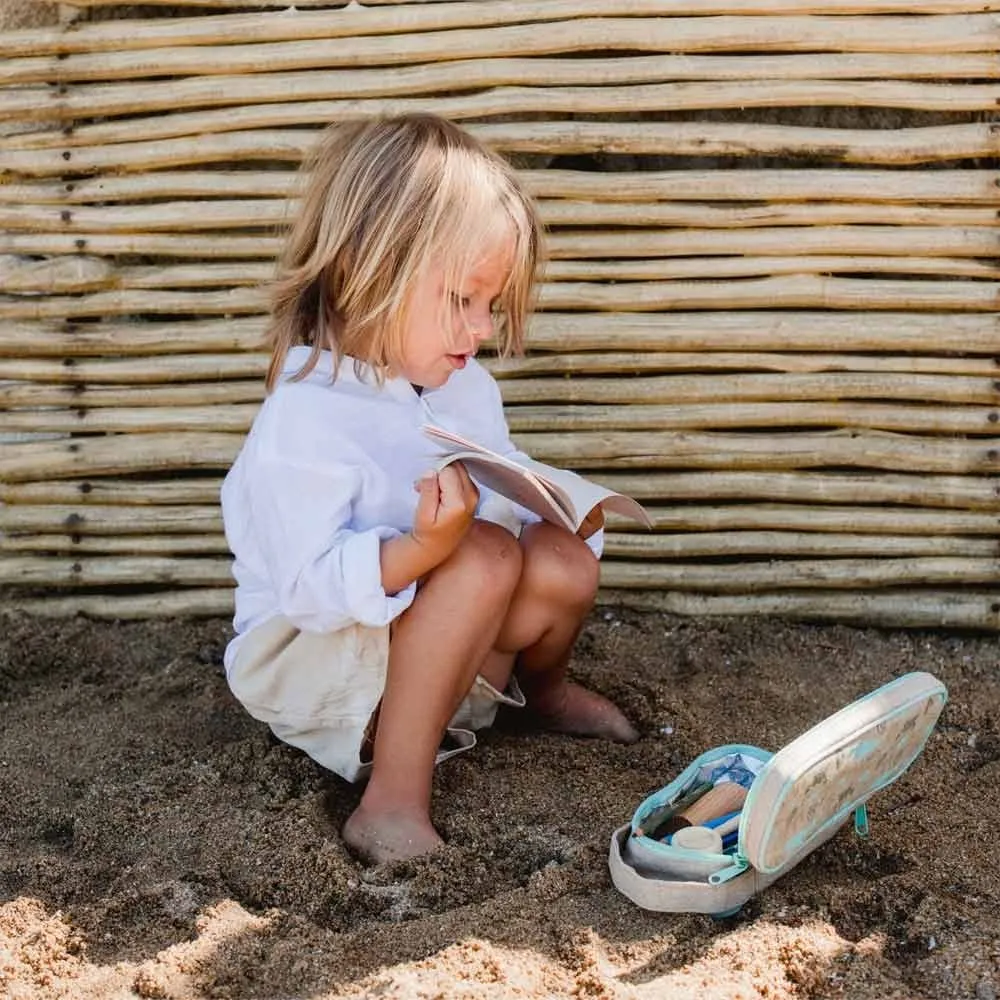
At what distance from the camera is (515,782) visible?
7.78 feet

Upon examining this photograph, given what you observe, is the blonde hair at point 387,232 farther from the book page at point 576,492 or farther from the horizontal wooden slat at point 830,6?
the horizontal wooden slat at point 830,6

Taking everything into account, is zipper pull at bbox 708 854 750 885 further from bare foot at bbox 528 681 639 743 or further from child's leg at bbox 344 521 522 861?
bare foot at bbox 528 681 639 743

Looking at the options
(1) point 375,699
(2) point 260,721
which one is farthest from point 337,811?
(2) point 260,721

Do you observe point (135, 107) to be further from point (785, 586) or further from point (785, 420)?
Result: point (785, 586)

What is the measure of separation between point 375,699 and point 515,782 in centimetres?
29

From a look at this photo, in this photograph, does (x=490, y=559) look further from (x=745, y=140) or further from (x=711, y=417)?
(x=745, y=140)

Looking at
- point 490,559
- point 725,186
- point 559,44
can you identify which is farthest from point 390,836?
point 559,44

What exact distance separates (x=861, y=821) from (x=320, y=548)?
2.88ft

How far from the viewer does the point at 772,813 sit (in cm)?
182

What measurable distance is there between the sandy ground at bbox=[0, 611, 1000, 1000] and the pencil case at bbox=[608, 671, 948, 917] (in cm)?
4

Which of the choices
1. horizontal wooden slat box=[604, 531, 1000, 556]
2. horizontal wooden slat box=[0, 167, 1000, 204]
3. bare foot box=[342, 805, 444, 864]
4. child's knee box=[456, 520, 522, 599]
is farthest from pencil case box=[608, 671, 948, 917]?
horizontal wooden slat box=[0, 167, 1000, 204]

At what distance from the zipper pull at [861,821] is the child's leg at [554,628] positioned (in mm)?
528

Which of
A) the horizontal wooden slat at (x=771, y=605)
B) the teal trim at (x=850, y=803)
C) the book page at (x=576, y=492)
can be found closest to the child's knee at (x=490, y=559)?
the book page at (x=576, y=492)

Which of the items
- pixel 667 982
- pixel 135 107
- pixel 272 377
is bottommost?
pixel 667 982
